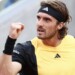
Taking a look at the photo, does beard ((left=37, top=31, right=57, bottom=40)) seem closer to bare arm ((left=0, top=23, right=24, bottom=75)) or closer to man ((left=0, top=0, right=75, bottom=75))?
man ((left=0, top=0, right=75, bottom=75))

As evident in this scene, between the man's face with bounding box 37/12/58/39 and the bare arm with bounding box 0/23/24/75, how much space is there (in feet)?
1.52

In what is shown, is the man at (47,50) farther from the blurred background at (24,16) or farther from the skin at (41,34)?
the blurred background at (24,16)

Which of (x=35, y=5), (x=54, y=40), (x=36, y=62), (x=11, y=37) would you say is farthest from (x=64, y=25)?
(x=35, y=5)

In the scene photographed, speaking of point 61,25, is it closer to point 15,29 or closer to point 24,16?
point 15,29

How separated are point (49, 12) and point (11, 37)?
0.77 metres

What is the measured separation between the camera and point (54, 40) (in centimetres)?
458

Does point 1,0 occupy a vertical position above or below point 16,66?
above

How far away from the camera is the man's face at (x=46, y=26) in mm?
4383

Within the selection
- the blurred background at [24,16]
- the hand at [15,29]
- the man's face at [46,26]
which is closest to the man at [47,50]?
the man's face at [46,26]

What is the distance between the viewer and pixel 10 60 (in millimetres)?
3932

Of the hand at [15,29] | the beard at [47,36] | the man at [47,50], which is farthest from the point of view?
Result: the beard at [47,36]

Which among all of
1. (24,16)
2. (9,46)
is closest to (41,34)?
(9,46)

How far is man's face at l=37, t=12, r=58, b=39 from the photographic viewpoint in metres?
4.38

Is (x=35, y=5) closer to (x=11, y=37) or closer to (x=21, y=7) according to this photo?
(x=21, y=7)
